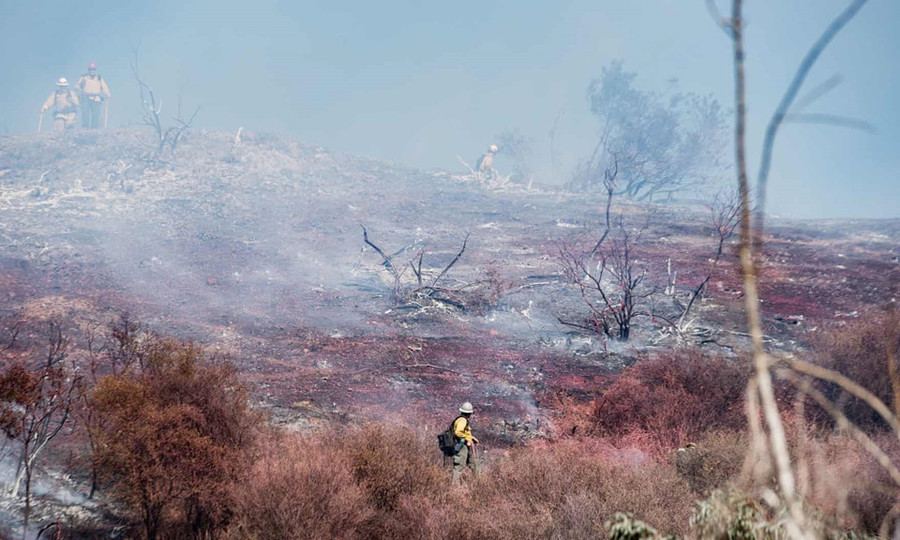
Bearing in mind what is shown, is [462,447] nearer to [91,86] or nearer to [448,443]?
[448,443]

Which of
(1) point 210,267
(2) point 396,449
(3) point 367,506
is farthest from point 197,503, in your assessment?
(1) point 210,267

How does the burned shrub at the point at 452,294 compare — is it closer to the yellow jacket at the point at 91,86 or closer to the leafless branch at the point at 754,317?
the leafless branch at the point at 754,317

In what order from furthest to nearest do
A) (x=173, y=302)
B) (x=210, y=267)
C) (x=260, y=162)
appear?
(x=260, y=162) → (x=210, y=267) → (x=173, y=302)

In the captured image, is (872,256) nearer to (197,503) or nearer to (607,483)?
(607,483)

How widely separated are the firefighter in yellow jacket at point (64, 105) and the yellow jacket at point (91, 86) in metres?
0.83

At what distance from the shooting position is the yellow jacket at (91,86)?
3553cm

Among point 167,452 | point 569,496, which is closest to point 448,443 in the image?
point 569,496

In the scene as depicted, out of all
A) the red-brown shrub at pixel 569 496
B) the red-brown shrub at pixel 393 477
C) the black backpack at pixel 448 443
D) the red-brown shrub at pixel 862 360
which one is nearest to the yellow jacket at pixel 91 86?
the red-brown shrub at pixel 393 477

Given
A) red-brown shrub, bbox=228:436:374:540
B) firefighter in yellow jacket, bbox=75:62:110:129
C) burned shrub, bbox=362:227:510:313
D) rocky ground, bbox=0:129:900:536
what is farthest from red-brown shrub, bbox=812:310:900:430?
firefighter in yellow jacket, bbox=75:62:110:129

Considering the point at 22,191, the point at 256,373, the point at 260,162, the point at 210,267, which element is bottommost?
the point at 256,373

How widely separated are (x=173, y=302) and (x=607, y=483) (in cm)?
1424

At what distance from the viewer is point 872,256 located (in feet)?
65.9

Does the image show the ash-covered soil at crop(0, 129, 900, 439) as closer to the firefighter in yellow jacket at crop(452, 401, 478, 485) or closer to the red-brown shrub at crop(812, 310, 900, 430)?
the firefighter in yellow jacket at crop(452, 401, 478, 485)

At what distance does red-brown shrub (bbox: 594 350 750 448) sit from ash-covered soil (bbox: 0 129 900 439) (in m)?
1.25
